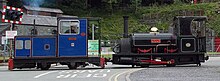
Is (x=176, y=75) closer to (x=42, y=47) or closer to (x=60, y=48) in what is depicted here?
(x=60, y=48)

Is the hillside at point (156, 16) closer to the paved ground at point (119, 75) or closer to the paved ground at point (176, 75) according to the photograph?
the paved ground at point (119, 75)

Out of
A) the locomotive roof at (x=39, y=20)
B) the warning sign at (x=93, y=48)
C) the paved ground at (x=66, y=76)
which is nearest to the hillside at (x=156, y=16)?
the locomotive roof at (x=39, y=20)

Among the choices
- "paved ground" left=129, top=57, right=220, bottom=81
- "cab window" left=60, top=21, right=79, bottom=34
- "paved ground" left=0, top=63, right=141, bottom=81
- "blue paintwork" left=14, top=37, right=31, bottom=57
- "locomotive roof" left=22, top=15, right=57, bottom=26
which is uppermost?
"locomotive roof" left=22, top=15, right=57, bottom=26

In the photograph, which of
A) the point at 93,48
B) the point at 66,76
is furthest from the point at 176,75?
the point at 93,48

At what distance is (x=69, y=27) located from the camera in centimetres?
2666

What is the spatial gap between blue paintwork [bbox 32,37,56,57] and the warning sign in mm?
1936

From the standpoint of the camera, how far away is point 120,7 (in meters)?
97.4

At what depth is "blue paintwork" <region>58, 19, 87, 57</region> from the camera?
2673cm

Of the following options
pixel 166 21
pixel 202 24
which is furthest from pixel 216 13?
pixel 202 24

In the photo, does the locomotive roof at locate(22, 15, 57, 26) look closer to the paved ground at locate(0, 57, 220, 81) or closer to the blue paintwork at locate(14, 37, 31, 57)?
the blue paintwork at locate(14, 37, 31, 57)

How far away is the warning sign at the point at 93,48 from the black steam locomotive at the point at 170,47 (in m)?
1.54

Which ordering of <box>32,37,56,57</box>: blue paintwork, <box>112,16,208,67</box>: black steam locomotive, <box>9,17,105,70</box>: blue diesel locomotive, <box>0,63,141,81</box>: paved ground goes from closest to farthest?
1. <box>0,63,141,81</box>: paved ground
2. <box>9,17,105,70</box>: blue diesel locomotive
3. <box>32,37,56,57</box>: blue paintwork
4. <box>112,16,208,67</box>: black steam locomotive

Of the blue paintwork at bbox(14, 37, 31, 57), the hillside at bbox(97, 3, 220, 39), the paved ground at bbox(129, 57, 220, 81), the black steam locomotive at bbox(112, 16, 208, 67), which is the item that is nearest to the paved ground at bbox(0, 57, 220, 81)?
the paved ground at bbox(129, 57, 220, 81)

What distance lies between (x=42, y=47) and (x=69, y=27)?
6.46 feet
